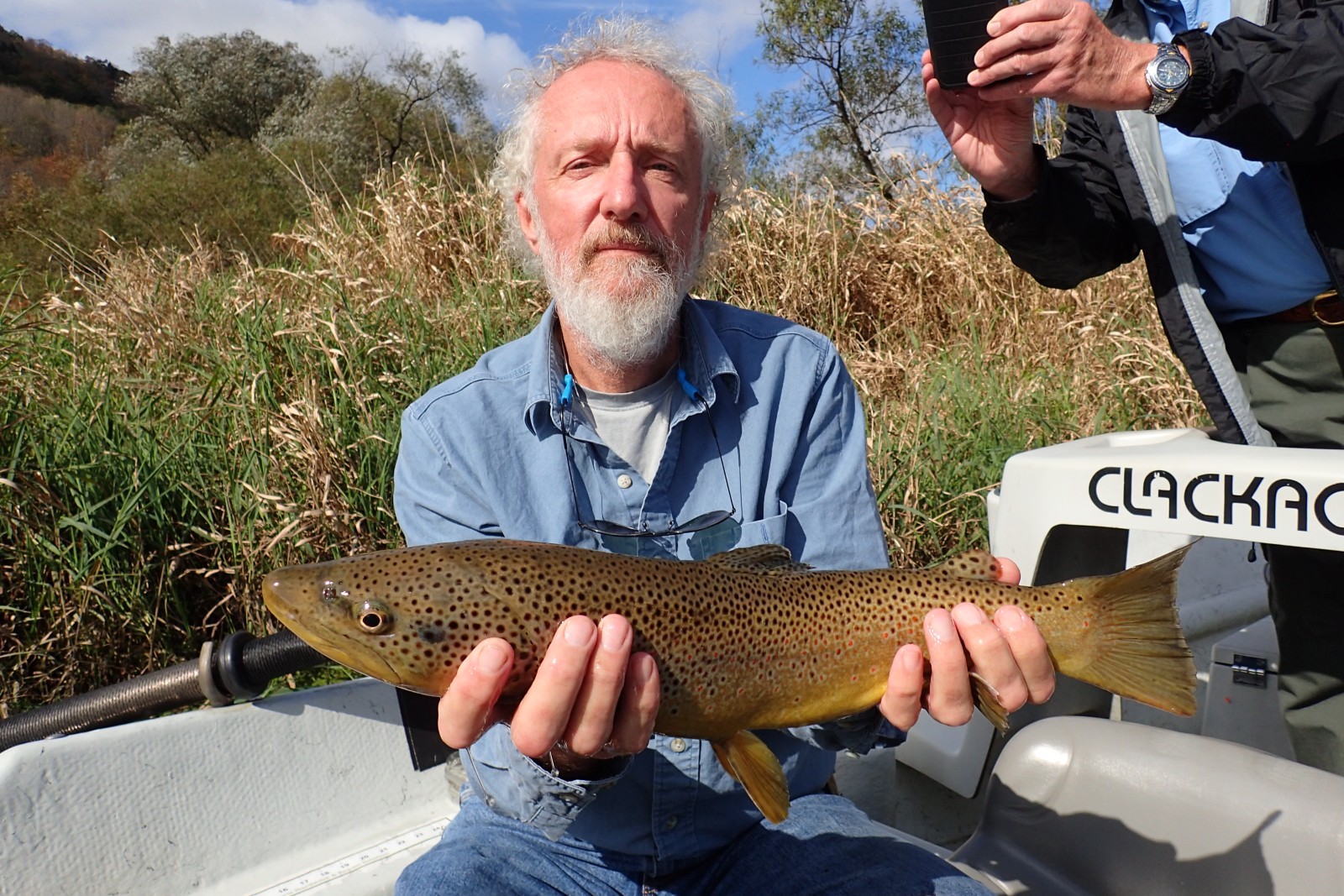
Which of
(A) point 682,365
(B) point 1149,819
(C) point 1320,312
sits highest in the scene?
(C) point 1320,312

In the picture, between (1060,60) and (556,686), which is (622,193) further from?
(556,686)

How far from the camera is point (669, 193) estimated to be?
8.16ft

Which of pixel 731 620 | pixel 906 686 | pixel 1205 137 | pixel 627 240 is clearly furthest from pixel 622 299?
pixel 1205 137

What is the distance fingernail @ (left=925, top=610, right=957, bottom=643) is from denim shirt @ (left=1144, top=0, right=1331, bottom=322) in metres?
1.46

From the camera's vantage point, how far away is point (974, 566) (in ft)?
6.68

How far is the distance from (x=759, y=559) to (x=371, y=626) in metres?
0.77

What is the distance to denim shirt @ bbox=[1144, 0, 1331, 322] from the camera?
2.47 m

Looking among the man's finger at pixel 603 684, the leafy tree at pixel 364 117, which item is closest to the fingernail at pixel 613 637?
the man's finger at pixel 603 684

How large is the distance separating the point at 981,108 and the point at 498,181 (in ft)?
4.81

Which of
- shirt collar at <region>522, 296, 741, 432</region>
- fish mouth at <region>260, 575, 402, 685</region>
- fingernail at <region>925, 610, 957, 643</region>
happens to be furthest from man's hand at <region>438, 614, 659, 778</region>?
shirt collar at <region>522, 296, 741, 432</region>

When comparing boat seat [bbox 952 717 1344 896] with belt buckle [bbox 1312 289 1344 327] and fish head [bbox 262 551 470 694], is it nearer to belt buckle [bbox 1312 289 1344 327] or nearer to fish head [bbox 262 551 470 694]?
belt buckle [bbox 1312 289 1344 327]

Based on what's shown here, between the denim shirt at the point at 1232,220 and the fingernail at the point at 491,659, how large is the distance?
221 cm

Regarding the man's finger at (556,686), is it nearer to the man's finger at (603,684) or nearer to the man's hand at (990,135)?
the man's finger at (603,684)

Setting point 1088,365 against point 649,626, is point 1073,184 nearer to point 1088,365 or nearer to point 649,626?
point 649,626
